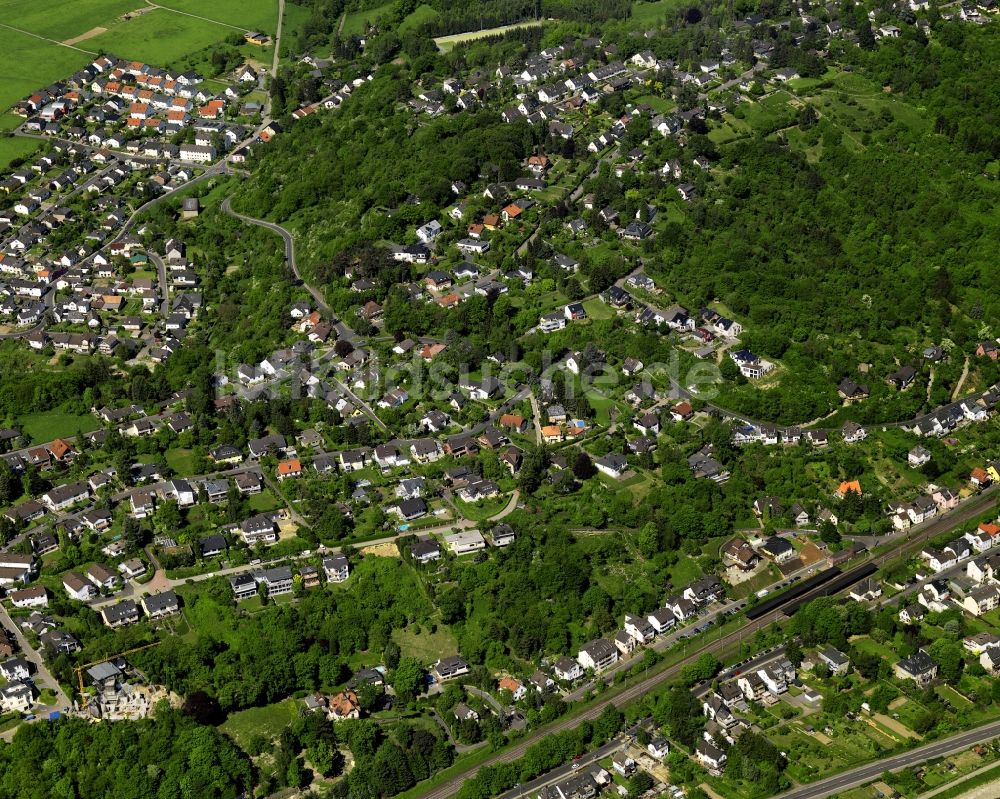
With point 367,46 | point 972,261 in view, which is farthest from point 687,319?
point 367,46

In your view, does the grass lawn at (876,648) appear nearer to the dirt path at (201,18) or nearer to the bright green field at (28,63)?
the bright green field at (28,63)

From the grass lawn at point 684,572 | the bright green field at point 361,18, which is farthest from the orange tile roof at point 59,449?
the bright green field at point 361,18

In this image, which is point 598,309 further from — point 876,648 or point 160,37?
point 160,37

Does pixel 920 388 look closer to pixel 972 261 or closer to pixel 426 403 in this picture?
pixel 972 261

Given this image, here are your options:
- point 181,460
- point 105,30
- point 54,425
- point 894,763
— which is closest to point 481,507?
point 181,460

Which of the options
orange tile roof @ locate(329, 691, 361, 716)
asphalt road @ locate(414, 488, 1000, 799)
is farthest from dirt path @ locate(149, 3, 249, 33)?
orange tile roof @ locate(329, 691, 361, 716)

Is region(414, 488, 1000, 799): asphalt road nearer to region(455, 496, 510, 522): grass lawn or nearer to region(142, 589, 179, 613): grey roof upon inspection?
region(455, 496, 510, 522): grass lawn
